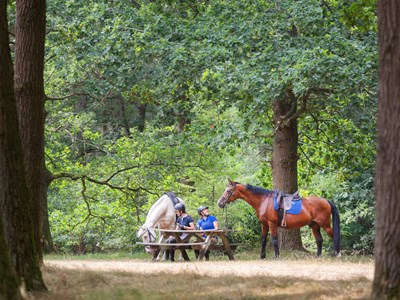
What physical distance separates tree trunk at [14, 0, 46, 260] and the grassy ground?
1.74m

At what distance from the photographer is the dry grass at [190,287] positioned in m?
11.0

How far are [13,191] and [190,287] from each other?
2.69 meters

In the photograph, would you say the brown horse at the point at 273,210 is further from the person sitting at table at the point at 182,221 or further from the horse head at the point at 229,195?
the person sitting at table at the point at 182,221

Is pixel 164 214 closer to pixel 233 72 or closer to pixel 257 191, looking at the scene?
pixel 257 191

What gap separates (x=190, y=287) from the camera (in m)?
12.2

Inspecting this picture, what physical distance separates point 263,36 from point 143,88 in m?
4.78

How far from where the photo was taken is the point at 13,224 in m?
11.8

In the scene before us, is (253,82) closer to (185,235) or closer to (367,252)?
(185,235)

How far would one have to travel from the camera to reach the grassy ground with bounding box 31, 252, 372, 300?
11.0m

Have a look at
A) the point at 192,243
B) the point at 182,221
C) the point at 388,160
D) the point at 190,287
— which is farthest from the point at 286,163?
the point at 388,160

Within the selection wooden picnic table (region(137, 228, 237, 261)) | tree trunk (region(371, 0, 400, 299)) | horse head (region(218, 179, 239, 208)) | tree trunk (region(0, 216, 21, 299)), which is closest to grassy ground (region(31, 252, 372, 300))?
tree trunk (region(371, 0, 400, 299))

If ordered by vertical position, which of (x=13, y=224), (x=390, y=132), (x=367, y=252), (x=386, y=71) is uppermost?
(x=386, y=71)

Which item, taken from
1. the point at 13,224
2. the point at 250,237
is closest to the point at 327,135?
the point at 250,237

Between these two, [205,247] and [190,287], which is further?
[205,247]
